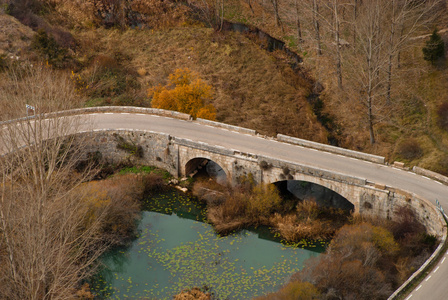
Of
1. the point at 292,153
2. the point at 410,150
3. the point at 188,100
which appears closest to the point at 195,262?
the point at 292,153

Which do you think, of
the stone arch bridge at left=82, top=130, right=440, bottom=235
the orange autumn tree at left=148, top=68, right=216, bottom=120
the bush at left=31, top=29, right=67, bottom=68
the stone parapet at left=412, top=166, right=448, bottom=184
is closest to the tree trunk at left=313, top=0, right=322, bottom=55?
the orange autumn tree at left=148, top=68, right=216, bottom=120

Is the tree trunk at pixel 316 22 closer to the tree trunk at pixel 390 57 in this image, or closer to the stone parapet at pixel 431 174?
the tree trunk at pixel 390 57

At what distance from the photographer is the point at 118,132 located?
4900 centimetres

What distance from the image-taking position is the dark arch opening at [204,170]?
4819cm

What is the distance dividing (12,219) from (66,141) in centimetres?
1647

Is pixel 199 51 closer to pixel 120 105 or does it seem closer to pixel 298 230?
pixel 120 105

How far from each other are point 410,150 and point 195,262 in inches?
830

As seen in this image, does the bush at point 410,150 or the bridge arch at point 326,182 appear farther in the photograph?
the bush at point 410,150

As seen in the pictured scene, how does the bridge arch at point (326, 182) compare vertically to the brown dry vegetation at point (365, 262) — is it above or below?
above

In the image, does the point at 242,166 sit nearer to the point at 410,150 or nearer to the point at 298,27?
the point at 410,150

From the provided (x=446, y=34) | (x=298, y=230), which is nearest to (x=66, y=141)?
(x=298, y=230)

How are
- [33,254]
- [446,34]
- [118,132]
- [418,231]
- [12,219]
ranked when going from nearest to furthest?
[33,254], [12,219], [418,231], [118,132], [446,34]

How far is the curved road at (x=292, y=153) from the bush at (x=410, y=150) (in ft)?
21.2

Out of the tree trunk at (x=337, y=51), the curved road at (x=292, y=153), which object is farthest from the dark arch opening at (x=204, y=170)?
the tree trunk at (x=337, y=51)
